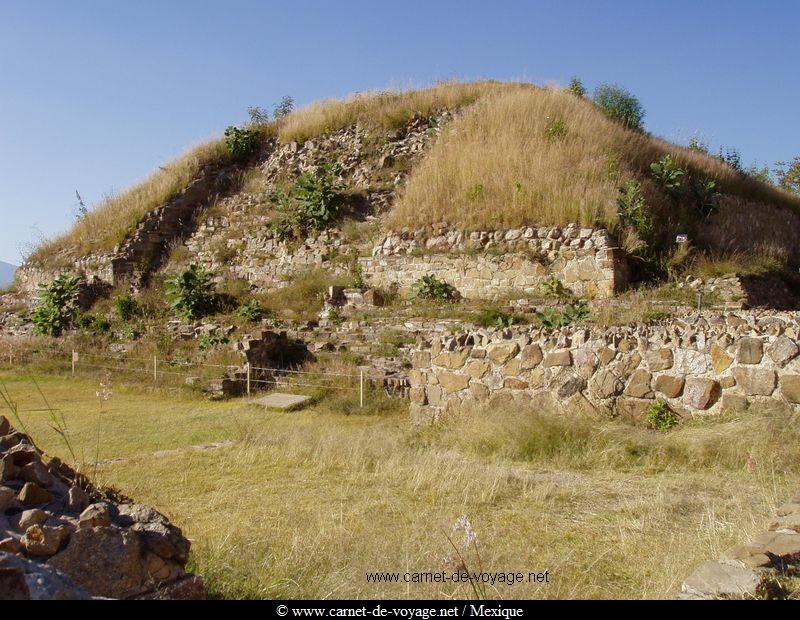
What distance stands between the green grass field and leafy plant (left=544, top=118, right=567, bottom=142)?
1142 centimetres

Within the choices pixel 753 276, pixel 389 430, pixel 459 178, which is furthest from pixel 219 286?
pixel 753 276

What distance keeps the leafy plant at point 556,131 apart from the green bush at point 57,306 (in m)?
14.4

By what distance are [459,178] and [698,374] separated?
453 inches

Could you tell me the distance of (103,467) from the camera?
23.4 feet

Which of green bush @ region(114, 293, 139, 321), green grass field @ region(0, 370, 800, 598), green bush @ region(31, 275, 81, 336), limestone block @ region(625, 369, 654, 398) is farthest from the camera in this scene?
green bush @ region(31, 275, 81, 336)

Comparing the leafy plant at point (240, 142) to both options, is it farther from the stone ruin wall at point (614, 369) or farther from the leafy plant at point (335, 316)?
the stone ruin wall at point (614, 369)

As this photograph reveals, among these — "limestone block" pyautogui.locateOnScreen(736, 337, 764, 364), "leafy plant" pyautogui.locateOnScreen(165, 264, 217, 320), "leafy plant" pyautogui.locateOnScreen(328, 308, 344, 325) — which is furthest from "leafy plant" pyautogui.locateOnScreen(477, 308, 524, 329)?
"leafy plant" pyautogui.locateOnScreen(165, 264, 217, 320)

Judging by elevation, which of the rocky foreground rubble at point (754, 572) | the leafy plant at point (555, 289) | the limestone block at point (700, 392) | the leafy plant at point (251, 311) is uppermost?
the leafy plant at point (555, 289)

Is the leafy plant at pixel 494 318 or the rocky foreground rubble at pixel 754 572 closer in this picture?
the rocky foreground rubble at pixel 754 572

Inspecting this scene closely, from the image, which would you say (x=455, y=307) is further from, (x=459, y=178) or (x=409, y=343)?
(x=459, y=178)

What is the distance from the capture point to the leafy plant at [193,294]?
59.0ft

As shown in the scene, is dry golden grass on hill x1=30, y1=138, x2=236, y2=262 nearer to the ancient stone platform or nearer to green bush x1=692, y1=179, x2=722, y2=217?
the ancient stone platform

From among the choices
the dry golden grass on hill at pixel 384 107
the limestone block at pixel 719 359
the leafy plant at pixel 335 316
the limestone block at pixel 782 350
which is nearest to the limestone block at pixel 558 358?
the limestone block at pixel 719 359

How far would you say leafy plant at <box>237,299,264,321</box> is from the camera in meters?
16.8
